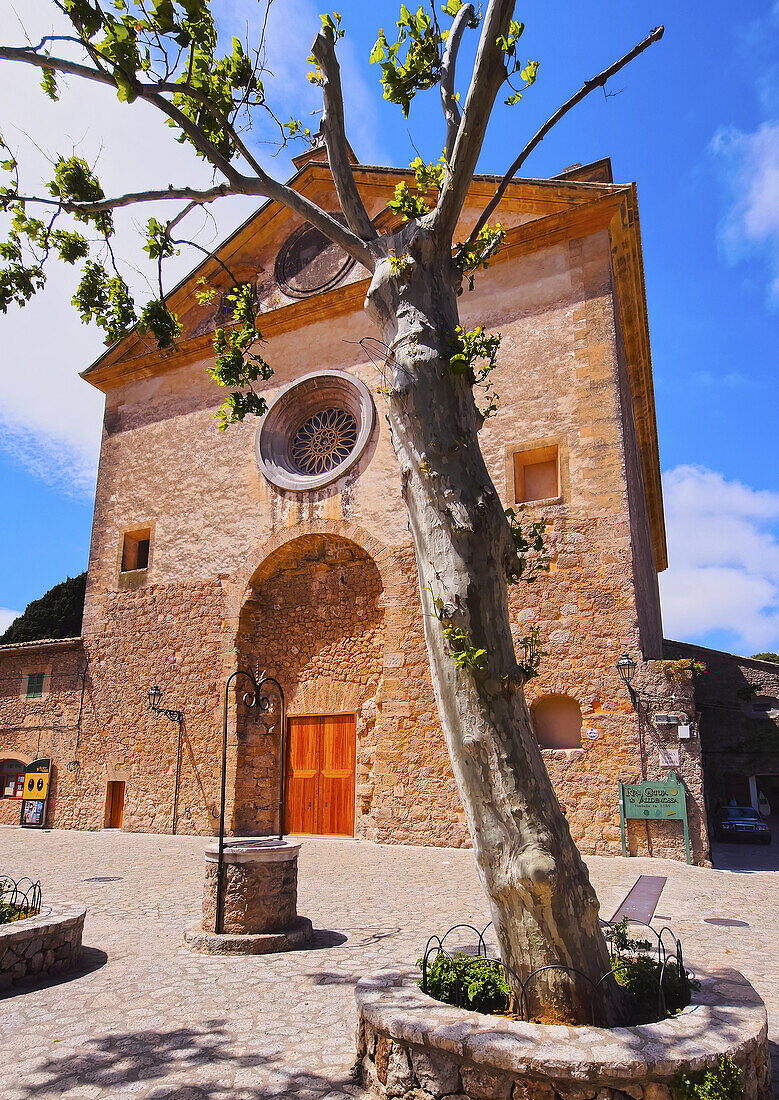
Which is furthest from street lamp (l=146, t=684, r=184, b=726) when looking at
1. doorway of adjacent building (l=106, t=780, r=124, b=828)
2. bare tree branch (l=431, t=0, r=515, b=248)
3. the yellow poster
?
bare tree branch (l=431, t=0, r=515, b=248)

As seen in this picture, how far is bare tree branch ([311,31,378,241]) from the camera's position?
440 centimetres

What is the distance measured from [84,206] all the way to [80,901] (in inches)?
246

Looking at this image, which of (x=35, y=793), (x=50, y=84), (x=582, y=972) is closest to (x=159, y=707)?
(x=35, y=793)

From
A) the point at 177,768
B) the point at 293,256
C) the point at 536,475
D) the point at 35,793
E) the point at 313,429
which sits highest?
the point at 293,256

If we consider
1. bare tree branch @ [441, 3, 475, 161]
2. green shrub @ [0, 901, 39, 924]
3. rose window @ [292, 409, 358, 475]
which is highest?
→ rose window @ [292, 409, 358, 475]

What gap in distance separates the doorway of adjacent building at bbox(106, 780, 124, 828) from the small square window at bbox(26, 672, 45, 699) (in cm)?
291

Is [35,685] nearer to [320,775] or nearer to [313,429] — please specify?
[320,775]

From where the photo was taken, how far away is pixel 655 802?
9.86 metres

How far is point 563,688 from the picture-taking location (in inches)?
429

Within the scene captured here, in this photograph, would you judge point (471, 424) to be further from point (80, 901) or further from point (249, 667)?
point (249, 667)

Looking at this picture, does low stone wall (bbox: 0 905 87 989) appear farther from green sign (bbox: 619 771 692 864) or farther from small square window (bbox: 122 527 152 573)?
small square window (bbox: 122 527 152 573)

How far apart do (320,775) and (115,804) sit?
470cm

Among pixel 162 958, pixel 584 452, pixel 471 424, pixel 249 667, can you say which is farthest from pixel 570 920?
pixel 249 667

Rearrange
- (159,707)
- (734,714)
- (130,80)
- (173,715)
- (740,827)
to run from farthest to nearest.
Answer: (734,714) < (740,827) < (159,707) < (173,715) < (130,80)
